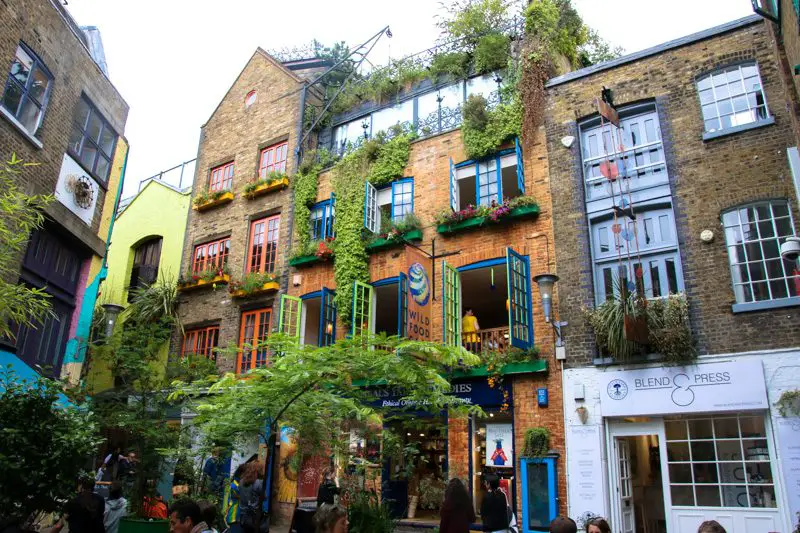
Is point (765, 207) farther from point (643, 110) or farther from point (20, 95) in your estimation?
point (20, 95)

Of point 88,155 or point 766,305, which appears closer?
point 766,305

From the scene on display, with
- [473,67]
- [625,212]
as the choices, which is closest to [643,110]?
[625,212]

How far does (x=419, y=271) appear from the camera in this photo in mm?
13883

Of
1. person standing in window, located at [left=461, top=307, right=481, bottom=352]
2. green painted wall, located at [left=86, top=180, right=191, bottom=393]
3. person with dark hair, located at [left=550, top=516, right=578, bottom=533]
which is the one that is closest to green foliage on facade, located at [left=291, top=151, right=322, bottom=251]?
green painted wall, located at [left=86, top=180, right=191, bottom=393]

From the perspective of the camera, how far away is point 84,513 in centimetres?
685

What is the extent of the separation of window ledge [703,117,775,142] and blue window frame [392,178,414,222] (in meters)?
6.98

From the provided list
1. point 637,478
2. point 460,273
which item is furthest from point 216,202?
point 637,478

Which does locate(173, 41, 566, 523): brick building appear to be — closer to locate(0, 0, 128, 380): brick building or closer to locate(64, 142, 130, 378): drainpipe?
locate(64, 142, 130, 378): drainpipe

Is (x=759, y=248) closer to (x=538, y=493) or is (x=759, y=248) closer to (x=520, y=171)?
(x=520, y=171)

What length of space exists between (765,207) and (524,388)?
5681mm

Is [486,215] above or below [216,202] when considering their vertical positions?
below

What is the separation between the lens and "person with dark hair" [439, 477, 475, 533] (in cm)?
776

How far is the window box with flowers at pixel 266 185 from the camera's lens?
61.4ft

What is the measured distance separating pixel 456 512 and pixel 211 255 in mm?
14383
